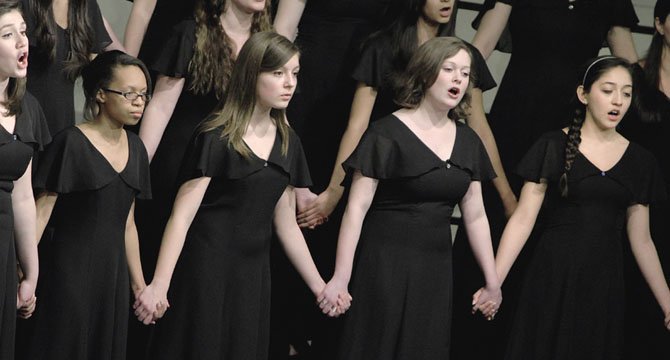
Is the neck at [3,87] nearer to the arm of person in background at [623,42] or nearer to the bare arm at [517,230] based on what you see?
the bare arm at [517,230]

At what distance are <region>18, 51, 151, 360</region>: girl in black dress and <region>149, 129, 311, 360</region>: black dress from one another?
0.18 meters

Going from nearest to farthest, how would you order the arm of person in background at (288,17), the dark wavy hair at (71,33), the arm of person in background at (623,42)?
the dark wavy hair at (71,33)
the arm of person in background at (288,17)
the arm of person in background at (623,42)

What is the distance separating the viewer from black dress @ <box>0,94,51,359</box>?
4.12 m

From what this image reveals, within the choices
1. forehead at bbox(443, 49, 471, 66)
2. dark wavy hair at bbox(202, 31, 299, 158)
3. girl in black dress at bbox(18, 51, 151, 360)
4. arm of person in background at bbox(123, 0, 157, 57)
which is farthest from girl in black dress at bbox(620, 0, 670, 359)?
girl in black dress at bbox(18, 51, 151, 360)

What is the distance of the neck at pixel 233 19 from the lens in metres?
4.80

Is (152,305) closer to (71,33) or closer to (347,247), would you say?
(347,247)

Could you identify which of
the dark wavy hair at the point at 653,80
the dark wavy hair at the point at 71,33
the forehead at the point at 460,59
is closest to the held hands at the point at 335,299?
the forehead at the point at 460,59

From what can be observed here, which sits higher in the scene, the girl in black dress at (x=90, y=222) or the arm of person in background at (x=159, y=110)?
the arm of person in background at (x=159, y=110)

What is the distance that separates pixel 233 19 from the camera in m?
4.80

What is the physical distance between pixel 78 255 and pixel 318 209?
94cm

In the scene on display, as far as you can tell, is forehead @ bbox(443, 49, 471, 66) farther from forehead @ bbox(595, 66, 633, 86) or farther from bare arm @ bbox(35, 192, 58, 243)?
bare arm @ bbox(35, 192, 58, 243)

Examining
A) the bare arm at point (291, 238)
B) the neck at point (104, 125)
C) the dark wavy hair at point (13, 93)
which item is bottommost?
the bare arm at point (291, 238)

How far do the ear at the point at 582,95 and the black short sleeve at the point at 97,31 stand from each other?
1630mm

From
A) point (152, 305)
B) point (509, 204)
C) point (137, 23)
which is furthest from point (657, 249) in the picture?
point (137, 23)
